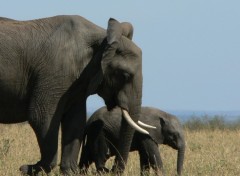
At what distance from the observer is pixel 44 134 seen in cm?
893

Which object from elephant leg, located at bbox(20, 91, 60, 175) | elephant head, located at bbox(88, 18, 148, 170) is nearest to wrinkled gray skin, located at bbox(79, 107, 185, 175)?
elephant head, located at bbox(88, 18, 148, 170)

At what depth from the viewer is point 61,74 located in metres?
8.87

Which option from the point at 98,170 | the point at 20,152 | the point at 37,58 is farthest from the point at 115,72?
the point at 20,152

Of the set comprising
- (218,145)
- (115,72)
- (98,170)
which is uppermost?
(115,72)

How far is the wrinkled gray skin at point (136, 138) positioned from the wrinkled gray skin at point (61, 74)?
1669 mm

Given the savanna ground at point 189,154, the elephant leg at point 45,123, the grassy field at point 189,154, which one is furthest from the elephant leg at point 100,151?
the elephant leg at point 45,123

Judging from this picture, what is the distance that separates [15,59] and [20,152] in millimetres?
4475

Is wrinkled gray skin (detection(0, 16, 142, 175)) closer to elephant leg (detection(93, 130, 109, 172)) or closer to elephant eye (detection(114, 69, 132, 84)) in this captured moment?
elephant eye (detection(114, 69, 132, 84))

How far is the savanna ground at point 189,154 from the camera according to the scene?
33.5 ft

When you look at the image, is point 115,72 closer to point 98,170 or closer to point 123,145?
point 123,145

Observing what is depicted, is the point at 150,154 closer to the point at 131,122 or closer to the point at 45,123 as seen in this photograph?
the point at 131,122

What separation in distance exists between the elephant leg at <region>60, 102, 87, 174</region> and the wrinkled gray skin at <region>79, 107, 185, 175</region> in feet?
4.65

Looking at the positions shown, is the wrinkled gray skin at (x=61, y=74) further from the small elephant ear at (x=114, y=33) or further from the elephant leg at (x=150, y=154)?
the elephant leg at (x=150, y=154)

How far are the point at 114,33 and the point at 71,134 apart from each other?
3.78ft
